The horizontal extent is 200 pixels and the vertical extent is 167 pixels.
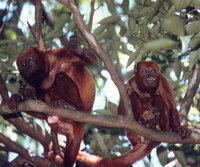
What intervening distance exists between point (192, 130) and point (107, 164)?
1145 millimetres

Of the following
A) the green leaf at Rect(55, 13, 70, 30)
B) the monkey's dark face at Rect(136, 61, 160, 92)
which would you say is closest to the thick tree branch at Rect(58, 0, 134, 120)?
the monkey's dark face at Rect(136, 61, 160, 92)

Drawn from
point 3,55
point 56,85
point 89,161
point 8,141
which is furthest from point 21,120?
Answer: point 3,55

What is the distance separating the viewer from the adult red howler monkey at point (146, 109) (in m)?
4.15

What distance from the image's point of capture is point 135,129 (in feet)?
10.9

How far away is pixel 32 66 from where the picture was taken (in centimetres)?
424

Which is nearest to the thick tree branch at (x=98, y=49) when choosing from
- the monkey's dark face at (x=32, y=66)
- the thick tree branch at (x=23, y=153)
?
the thick tree branch at (x=23, y=153)

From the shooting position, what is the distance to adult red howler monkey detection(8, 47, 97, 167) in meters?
4.11

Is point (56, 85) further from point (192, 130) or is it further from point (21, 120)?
point (192, 130)

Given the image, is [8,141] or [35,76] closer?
[8,141]

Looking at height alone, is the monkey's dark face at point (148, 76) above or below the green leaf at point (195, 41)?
below

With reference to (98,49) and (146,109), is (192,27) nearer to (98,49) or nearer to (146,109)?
(98,49)

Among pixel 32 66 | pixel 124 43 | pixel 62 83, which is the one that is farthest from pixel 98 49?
pixel 124 43

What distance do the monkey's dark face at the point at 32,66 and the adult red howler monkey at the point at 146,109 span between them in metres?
1.15

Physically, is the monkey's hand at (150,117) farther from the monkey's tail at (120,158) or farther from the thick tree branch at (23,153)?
the thick tree branch at (23,153)
